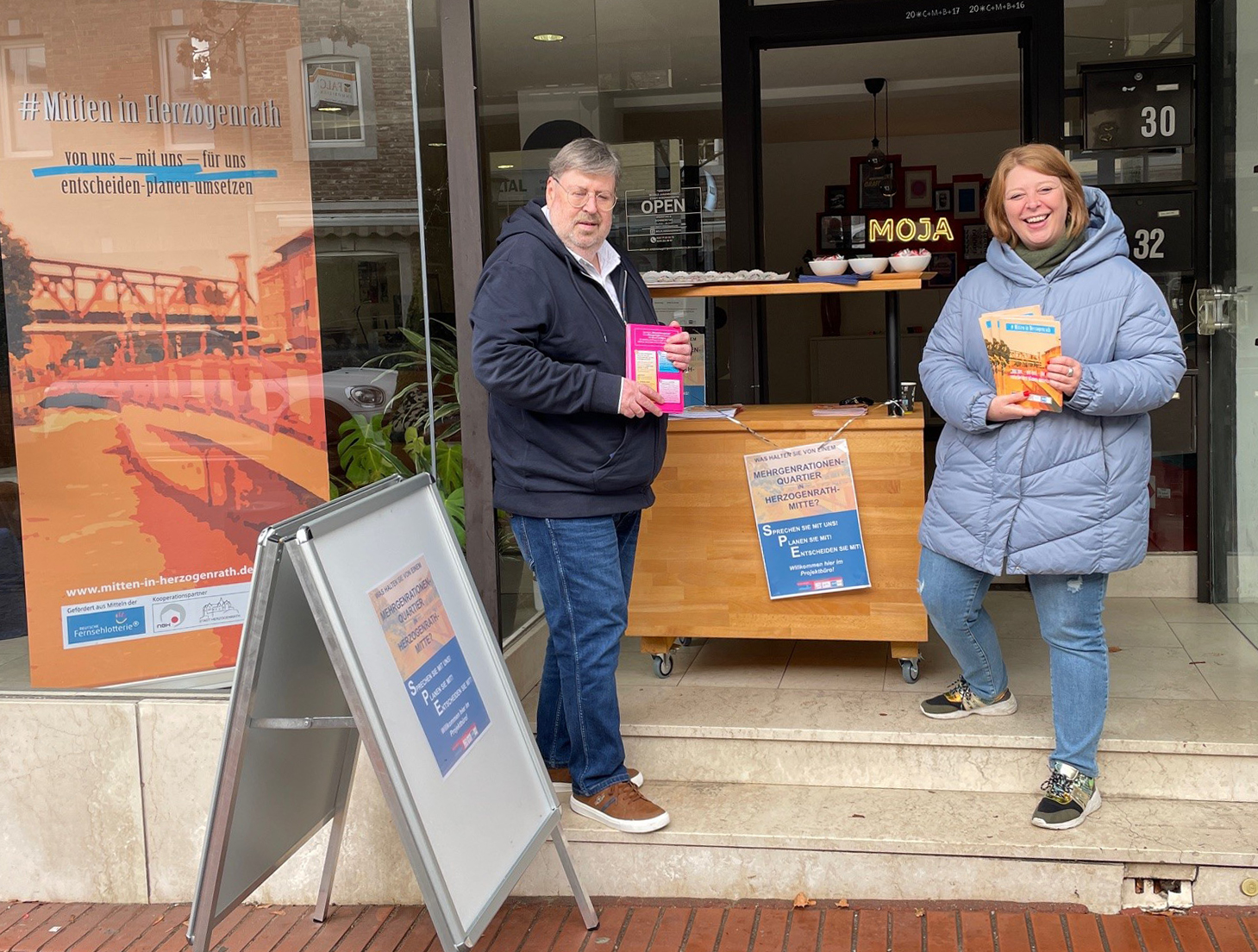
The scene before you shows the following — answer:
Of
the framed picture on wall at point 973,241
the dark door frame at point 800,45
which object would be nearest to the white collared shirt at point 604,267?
the dark door frame at point 800,45

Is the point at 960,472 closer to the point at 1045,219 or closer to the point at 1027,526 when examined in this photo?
the point at 1027,526

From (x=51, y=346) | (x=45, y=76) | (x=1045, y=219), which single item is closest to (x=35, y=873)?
(x=51, y=346)

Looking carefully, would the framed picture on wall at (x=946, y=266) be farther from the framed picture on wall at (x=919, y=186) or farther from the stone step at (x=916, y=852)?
the stone step at (x=916, y=852)

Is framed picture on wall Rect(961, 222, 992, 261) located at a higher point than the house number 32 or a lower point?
higher


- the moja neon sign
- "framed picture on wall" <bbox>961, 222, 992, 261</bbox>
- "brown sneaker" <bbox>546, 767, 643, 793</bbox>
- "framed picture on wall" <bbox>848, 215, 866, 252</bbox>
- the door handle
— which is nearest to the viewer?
"brown sneaker" <bbox>546, 767, 643, 793</bbox>

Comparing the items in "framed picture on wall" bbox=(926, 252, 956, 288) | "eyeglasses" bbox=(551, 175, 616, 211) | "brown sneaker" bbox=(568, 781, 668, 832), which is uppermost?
"framed picture on wall" bbox=(926, 252, 956, 288)

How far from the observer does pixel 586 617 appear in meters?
3.09

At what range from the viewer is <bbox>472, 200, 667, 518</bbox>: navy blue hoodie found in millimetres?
2867

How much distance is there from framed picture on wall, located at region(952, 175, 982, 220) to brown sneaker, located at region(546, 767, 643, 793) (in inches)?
341

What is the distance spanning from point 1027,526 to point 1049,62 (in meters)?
2.55

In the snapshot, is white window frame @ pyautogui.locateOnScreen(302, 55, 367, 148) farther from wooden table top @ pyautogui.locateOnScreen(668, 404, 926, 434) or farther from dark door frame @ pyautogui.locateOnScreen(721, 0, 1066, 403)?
dark door frame @ pyautogui.locateOnScreen(721, 0, 1066, 403)

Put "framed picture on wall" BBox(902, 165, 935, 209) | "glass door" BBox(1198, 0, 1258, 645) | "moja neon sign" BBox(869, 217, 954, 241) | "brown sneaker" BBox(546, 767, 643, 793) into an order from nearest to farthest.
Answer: "brown sneaker" BBox(546, 767, 643, 793) → "glass door" BBox(1198, 0, 1258, 645) → "moja neon sign" BBox(869, 217, 954, 241) → "framed picture on wall" BBox(902, 165, 935, 209)

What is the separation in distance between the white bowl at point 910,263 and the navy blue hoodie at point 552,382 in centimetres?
112

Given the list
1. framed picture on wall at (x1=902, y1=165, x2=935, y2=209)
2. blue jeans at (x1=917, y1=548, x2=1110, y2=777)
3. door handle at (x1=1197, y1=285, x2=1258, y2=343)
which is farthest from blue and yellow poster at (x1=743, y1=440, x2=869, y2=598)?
framed picture on wall at (x1=902, y1=165, x2=935, y2=209)
